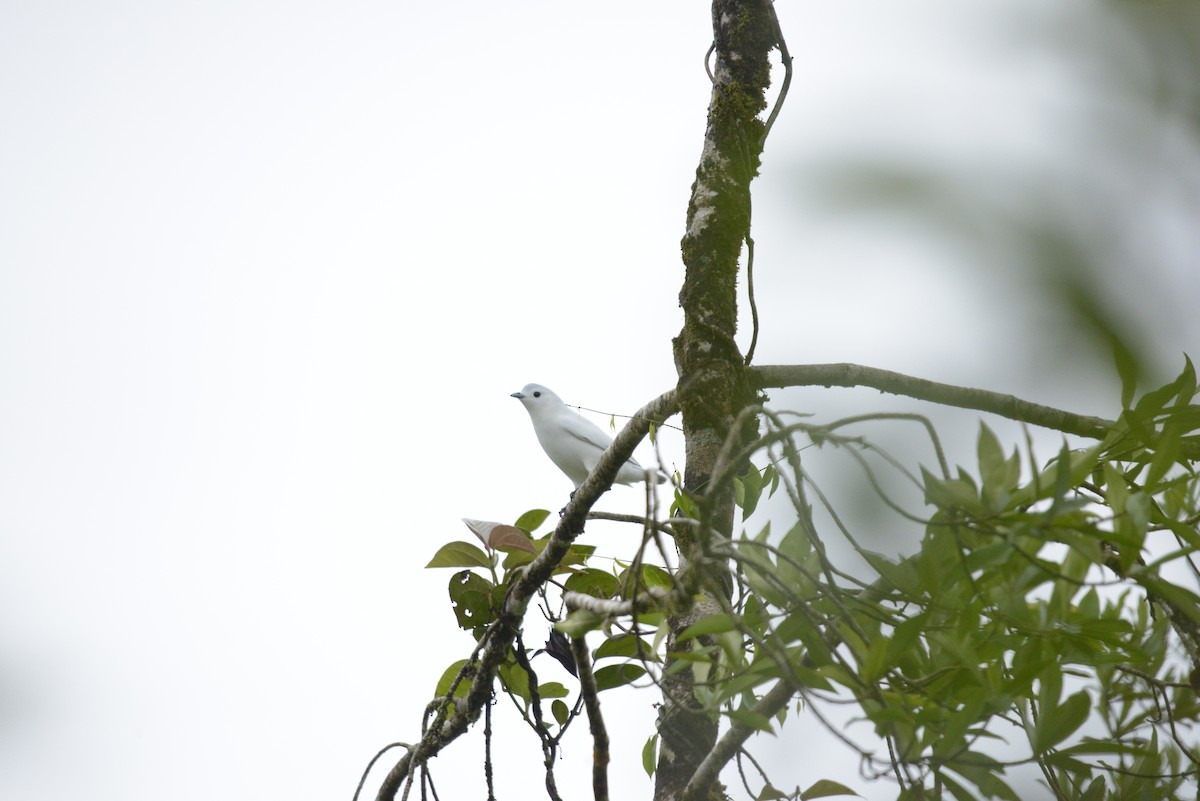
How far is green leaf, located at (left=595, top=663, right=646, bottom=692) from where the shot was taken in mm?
2596

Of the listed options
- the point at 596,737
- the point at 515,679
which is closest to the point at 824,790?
the point at 596,737

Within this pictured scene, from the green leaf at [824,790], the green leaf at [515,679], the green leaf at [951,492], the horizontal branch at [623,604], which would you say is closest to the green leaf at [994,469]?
the green leaf at [951,492]

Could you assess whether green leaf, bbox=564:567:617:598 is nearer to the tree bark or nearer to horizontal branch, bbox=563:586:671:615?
the tree bark

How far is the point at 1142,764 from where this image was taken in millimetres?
2049

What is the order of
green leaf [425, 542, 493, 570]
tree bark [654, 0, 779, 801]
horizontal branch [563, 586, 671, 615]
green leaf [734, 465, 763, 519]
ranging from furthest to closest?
green leaf [425, 542, 493, 570]
green leaf [734, 465, 763, 519]
tree bark [654, 0, 779, 801]
horizontal branch [563, 586, 671, 615]

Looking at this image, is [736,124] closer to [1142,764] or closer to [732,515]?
[732,515]

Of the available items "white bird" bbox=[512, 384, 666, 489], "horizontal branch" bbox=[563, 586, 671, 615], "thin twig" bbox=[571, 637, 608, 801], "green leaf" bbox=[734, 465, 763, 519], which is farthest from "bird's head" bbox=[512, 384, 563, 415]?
"horizontal branch" bbox=[563, 586, 671, 615]

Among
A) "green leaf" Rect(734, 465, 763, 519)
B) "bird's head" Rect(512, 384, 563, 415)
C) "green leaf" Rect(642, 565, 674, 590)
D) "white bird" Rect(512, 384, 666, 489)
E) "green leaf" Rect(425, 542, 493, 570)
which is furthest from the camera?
"bird's head" Rect(512, 384, 563, 415)

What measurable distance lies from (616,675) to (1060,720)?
1404 mm

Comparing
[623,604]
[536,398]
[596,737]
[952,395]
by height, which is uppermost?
[536,398]

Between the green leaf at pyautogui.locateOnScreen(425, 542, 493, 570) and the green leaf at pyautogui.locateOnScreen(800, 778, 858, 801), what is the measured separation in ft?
3.64

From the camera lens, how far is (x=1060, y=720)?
139 cm

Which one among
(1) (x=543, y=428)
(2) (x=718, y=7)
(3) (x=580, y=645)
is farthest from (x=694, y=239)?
(1) (x=543, y=428)

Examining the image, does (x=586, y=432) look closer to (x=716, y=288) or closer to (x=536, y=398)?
(x=536, y=398)
